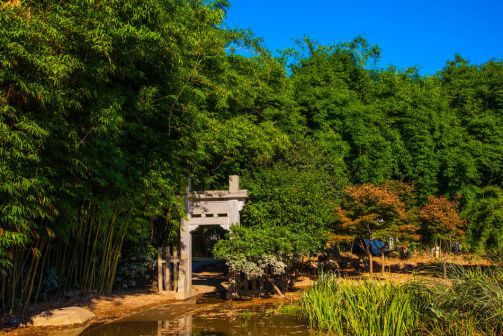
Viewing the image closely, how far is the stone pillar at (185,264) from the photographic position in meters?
11.2

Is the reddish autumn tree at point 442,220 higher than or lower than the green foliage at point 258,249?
higher

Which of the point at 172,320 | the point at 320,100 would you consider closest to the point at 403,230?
the point at 320,100

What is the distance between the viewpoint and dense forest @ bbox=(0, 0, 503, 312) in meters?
6.88

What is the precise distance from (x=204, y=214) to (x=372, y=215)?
4380 mm

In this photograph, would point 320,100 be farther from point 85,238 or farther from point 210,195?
point 85,238

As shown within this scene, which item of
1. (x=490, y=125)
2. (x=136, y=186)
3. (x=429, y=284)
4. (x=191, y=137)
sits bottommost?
(x=429, y=284)

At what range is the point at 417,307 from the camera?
6.45m

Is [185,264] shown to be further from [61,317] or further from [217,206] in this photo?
[61,317]

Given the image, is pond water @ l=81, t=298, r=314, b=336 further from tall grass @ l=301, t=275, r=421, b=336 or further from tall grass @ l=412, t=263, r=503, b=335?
tall grass @ l=412, t=263, r=503, b=335

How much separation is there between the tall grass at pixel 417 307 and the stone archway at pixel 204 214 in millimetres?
3986

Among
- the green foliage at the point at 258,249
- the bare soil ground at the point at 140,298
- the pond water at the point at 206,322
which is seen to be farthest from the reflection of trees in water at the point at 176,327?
the green foliage at the point at 258,249

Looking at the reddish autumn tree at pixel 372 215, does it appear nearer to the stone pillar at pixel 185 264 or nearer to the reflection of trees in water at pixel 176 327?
the stone pillar at pixel 185 264

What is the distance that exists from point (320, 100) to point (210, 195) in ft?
23.3

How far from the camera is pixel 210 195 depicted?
36.8ft
